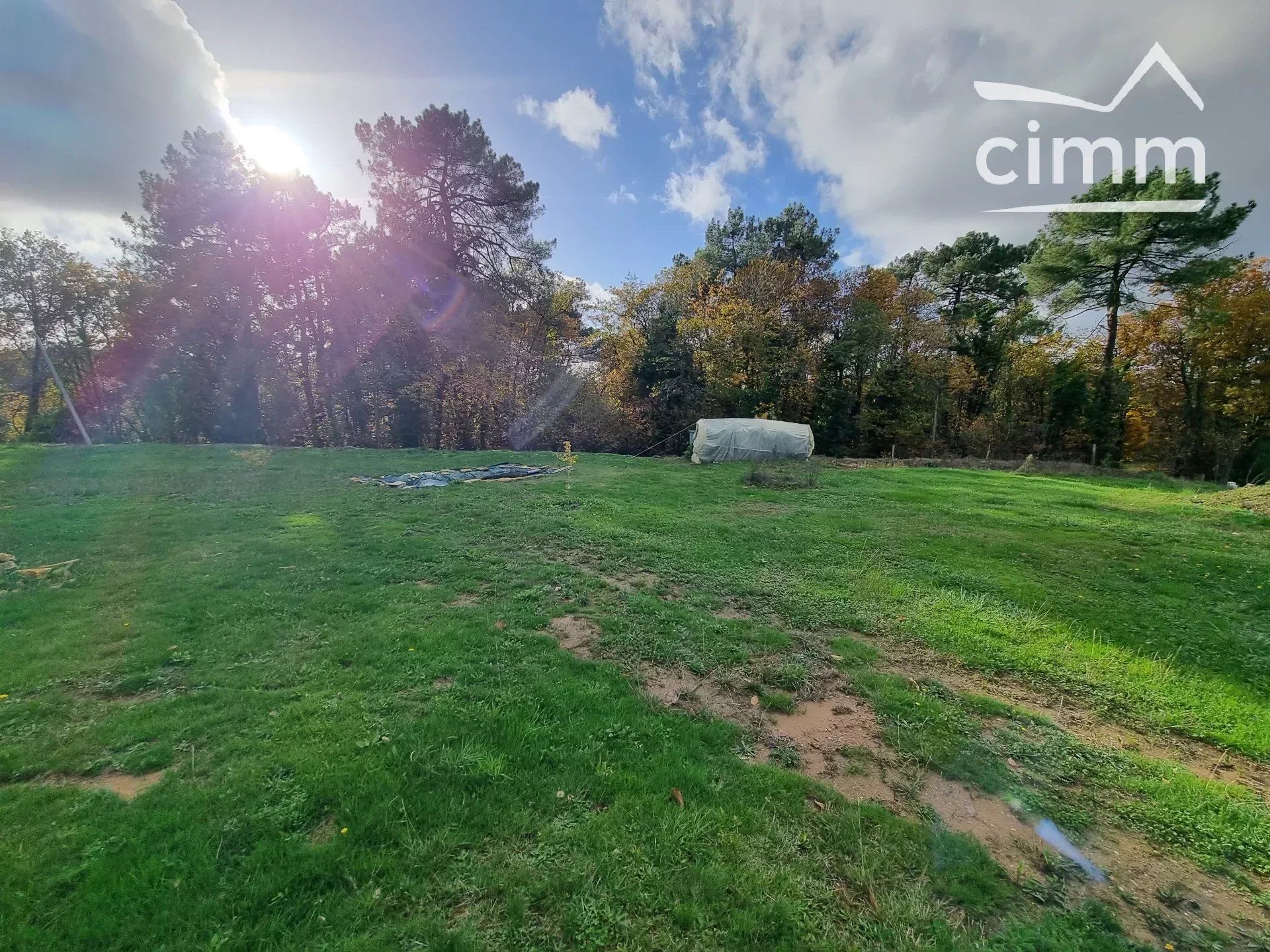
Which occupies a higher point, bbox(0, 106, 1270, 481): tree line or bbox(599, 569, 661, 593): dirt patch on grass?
bbox(0, 106, 1270, 481): tree line

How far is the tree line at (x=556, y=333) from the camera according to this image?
53.6ft

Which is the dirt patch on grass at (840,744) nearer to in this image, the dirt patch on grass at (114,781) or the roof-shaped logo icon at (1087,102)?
the dirt patch on grass at (114,781)

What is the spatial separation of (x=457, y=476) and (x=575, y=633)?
26.1 feet

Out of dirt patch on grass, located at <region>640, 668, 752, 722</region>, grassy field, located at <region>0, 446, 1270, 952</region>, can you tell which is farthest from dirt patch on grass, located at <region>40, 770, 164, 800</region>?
→ dirt patch on grass, located at <region>640, 668, 752, 722</region>

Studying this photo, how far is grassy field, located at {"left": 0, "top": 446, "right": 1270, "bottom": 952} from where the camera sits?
171 centimetres

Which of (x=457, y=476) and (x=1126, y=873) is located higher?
(x=457, y=476)

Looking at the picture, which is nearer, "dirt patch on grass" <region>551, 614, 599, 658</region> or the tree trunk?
"dirt patch on grass" <region>551, 614, 599, 658</region>

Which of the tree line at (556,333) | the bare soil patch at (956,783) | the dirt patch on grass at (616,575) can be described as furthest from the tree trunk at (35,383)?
the bare soil patch at (956,783)

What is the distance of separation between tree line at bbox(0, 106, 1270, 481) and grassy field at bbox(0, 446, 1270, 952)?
14122 mm

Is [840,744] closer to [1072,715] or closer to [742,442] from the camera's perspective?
[1072,715]

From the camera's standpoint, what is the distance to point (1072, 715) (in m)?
3.05

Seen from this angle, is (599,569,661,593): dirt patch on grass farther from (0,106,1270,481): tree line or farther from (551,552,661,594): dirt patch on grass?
(0,106,1270,481): tree line

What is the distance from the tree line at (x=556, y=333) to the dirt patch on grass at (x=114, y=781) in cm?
1687

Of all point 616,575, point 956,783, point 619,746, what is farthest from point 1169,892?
point 616,575
